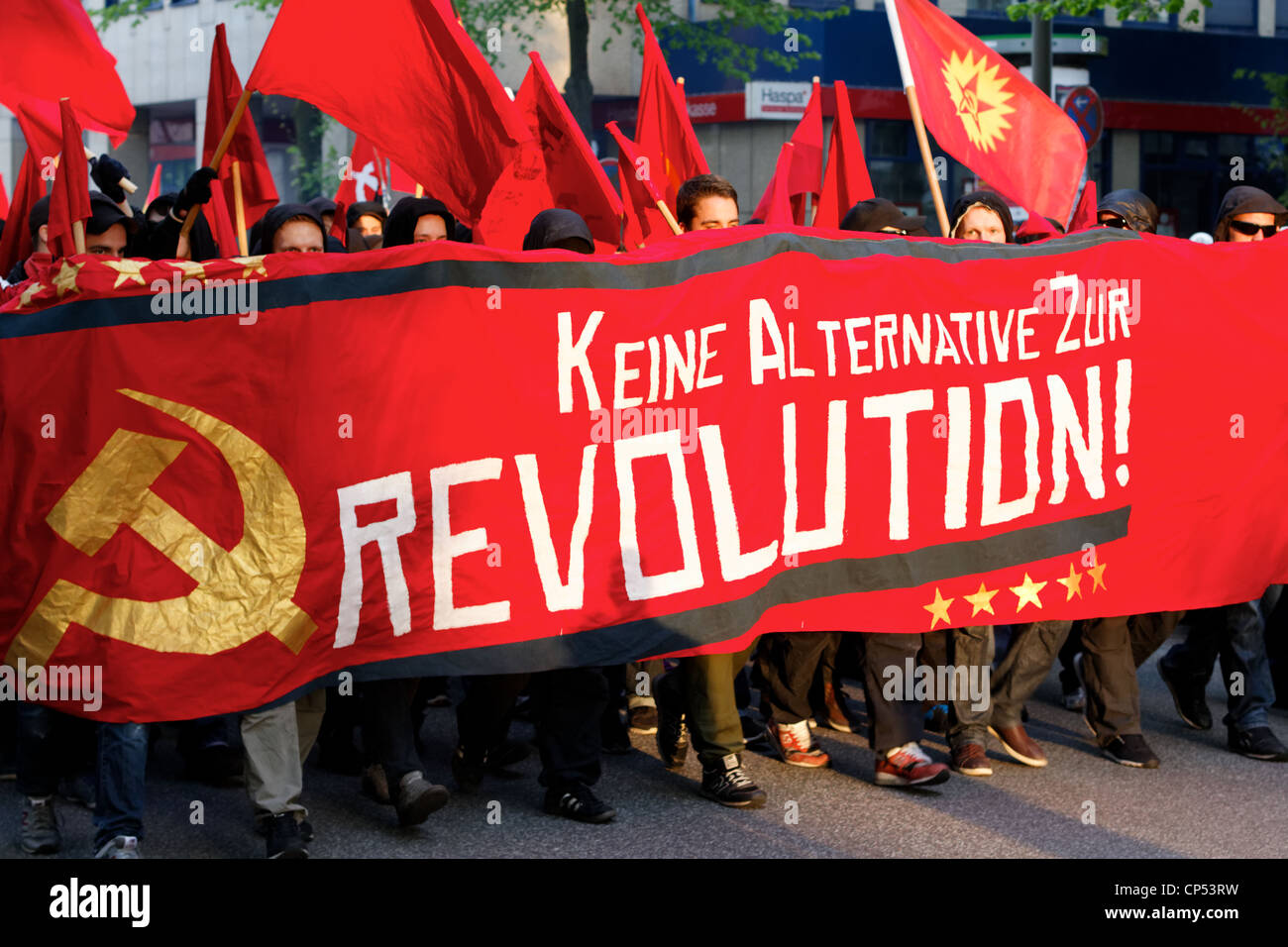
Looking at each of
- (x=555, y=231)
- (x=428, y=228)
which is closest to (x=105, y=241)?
(x=428, y=228)

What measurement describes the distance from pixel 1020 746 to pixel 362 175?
625cm

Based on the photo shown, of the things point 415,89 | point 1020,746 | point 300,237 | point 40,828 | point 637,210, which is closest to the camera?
point 40,828

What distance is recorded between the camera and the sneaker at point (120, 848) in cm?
502

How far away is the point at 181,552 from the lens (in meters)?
5.15

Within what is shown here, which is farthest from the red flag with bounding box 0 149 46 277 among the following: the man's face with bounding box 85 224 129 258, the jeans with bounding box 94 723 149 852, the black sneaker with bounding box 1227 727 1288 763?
the black sneaker with bounding box 1227 727 1288 763

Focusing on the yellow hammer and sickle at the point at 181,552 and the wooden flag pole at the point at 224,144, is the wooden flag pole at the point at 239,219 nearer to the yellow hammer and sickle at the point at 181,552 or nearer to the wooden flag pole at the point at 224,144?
the wooden flag pole at the point at 224,144

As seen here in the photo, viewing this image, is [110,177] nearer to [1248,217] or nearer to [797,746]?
[797,746]

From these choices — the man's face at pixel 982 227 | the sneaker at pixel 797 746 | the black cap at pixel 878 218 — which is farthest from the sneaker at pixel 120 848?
the man's face at pixel 982 227

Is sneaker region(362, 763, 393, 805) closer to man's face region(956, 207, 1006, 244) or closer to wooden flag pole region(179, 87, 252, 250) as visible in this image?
wooden flag pole region(179, 87, 252, 250)

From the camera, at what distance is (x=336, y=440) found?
17.2ft

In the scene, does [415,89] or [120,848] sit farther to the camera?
[415,89]

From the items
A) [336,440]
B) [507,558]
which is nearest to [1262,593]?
[507,558]

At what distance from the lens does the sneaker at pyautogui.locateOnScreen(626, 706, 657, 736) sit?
704cm

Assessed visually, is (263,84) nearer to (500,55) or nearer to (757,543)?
(757,543)
